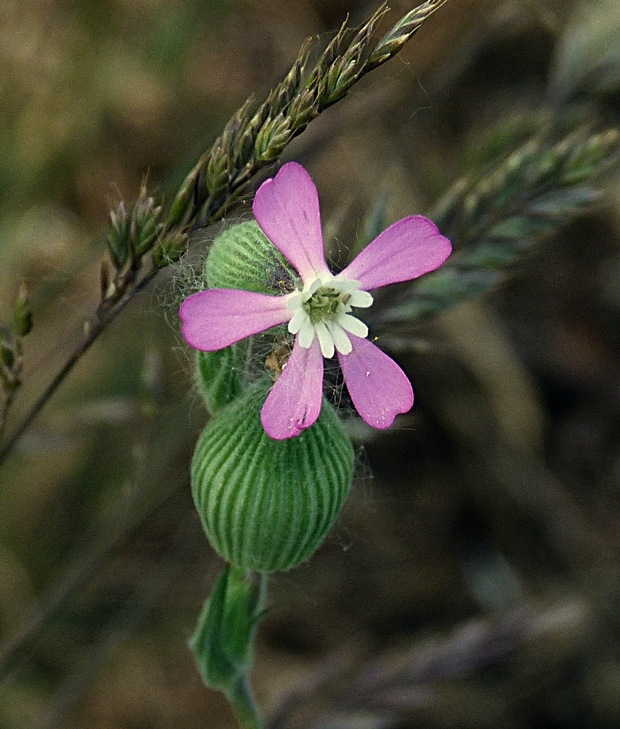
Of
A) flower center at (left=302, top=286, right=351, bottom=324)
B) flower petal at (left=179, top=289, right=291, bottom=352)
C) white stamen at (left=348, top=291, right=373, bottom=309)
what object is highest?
flower petal at (left=179, top=289, right=291, bottom=352)

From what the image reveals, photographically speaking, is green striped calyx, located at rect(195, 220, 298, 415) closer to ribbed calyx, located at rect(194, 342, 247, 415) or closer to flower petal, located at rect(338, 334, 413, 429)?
ribbed calyx, located at rect(194, 342, 247, 415)

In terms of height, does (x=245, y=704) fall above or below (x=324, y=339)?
below

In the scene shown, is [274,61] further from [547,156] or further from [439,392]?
[547,156]

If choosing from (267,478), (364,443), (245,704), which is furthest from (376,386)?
(364,443)

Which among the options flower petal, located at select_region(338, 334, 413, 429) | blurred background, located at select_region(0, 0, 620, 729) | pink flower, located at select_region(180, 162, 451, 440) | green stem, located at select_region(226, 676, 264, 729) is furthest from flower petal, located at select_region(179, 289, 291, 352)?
blurred background, located at select_region(0, 0, 620, 729)

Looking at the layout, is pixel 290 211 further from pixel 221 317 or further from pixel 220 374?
Result: pixel 220 374

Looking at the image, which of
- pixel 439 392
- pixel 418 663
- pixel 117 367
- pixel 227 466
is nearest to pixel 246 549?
pixel 227 466
